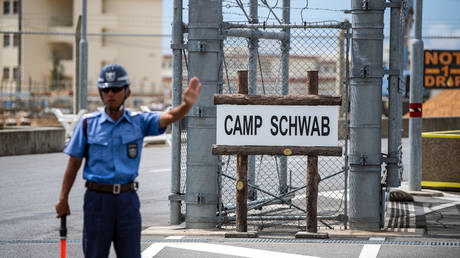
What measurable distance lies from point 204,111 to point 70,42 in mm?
56206

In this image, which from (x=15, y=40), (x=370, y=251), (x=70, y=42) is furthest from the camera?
(x=70, y=42)

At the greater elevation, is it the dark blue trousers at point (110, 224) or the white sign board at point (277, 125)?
the white sign board at point (277, 125)

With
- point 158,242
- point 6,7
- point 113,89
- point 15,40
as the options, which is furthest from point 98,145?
point 6,7

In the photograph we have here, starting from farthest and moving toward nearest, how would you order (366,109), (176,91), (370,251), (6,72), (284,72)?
1. (6,72)
2. (284,72)
3. (176,91)
4. (366,109)
5. (370,251)

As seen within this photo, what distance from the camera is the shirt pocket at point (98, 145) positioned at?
5.27m

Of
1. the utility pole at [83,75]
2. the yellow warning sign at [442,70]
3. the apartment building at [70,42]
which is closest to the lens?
the yellow warning sign at [442,70]

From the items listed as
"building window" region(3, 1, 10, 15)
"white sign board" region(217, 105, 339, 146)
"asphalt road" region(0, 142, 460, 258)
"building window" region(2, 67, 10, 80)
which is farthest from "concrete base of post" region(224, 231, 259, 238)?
"building window" region(3, 1, 10, 15)

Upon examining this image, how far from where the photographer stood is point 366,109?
29.8 feet

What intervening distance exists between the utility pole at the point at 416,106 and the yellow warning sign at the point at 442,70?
4134 mm

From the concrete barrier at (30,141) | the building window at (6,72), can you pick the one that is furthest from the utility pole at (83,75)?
the building window at (6,72)

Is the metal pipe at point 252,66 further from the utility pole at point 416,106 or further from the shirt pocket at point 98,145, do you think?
the shirt pocket at point 98,145

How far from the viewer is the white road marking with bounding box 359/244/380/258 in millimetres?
7711

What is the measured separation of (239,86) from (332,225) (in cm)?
229

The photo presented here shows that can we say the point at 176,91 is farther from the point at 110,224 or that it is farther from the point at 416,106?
the point at 416,106
